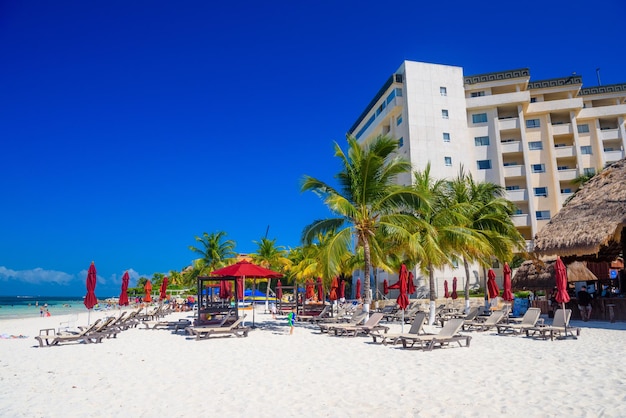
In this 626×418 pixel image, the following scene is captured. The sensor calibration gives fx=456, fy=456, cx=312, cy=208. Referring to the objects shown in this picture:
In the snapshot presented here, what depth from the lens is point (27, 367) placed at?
940cm

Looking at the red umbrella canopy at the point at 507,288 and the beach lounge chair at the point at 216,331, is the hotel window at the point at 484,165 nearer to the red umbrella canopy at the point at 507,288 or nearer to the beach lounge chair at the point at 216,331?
the red umbrella canopy at the point at 507,288

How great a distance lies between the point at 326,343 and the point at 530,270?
48.5 ft

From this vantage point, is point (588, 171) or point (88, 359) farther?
point (588, 171)

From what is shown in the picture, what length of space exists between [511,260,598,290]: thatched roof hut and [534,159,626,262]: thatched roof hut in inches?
48.4

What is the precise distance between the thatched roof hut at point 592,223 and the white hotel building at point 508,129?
60.5 ft

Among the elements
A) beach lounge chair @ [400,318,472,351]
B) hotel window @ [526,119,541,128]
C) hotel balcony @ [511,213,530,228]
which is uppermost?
hotel window @ [526,119,541,128]

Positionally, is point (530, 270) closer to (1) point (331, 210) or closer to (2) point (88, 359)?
(1) point (331, 210)

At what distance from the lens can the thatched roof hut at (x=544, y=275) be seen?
21.3 meters

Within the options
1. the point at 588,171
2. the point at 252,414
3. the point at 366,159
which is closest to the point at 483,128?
the point at 588,171

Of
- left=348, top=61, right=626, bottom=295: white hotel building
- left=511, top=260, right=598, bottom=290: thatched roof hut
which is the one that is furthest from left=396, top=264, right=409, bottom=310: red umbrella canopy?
left=348, top=61, right=626, bottom=295: white hotel building

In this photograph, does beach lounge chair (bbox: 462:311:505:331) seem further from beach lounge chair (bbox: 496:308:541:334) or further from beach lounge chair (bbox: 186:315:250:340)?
beach lounge chair (bbox: 186:315:250:340)

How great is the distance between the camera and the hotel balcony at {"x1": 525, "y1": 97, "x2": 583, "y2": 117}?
41.1 m

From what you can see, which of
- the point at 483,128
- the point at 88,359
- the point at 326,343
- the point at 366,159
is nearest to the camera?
the point at 88,359

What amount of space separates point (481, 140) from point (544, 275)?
2154 cm
